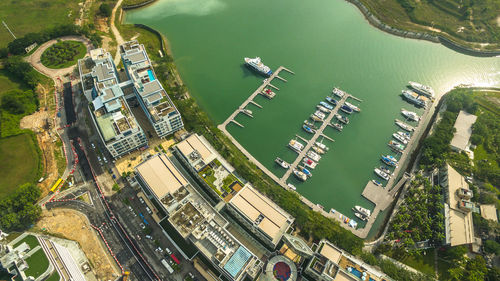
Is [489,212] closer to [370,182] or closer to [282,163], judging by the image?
[370,182]

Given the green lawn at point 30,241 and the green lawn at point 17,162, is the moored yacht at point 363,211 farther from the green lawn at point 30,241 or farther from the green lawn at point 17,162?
the green lawn at point 17,162

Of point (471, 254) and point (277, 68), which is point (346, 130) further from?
point (471, 254)

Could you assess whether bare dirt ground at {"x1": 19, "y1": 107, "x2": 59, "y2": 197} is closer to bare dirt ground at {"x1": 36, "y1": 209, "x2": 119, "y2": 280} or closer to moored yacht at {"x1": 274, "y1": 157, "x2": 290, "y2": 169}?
bare dirt ground at {"x1": 36, "y1": 209, "x2": 119, "y2": 280}

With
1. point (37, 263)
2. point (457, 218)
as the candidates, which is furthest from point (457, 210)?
point (37, 263)

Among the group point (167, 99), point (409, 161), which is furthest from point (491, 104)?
point (167, 99)

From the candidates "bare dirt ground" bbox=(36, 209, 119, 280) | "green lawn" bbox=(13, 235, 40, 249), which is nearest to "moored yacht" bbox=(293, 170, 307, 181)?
"bare dirt ground" bbox=(36, 209, 119, 280)
